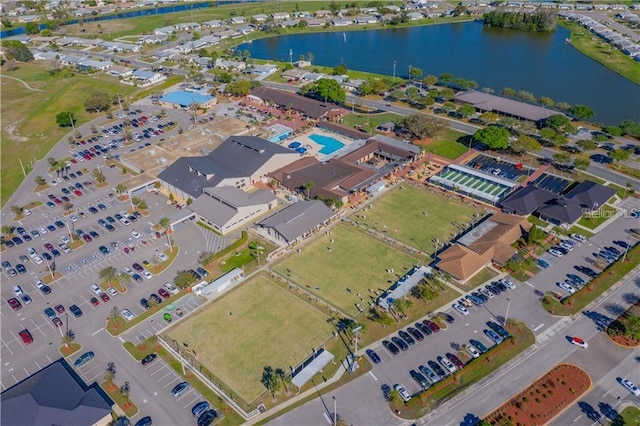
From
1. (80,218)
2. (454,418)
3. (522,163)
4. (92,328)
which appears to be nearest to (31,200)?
(80,218)

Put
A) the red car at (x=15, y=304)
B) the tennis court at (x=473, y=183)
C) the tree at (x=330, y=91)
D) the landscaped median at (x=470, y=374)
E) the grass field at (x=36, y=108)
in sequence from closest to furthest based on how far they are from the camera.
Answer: the landscaped median at (x=470, y=374) < the red car at (x=15, y=304) < the tennis court at (x=473, y=183) < the grass field at (x=36, y=108) < the tree at (x=330, y=91)

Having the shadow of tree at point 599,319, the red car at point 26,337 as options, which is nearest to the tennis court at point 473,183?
the shadow of tree at point 599,319

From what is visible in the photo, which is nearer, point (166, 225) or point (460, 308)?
point (460, 308)

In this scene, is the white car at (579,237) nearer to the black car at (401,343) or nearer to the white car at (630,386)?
the white car at (630,386)

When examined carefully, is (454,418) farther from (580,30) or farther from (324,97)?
(580,30)

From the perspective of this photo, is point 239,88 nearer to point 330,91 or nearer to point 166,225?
point 330,91

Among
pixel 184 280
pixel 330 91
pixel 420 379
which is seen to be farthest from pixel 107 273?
pixel 330 91

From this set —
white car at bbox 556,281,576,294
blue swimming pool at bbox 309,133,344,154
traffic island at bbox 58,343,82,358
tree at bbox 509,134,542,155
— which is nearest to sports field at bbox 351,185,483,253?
white car at bbox 556,281,576,294

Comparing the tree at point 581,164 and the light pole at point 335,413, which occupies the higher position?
the tree at point 581,164

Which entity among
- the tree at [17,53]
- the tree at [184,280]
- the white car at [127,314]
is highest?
the tree at [17,53]
